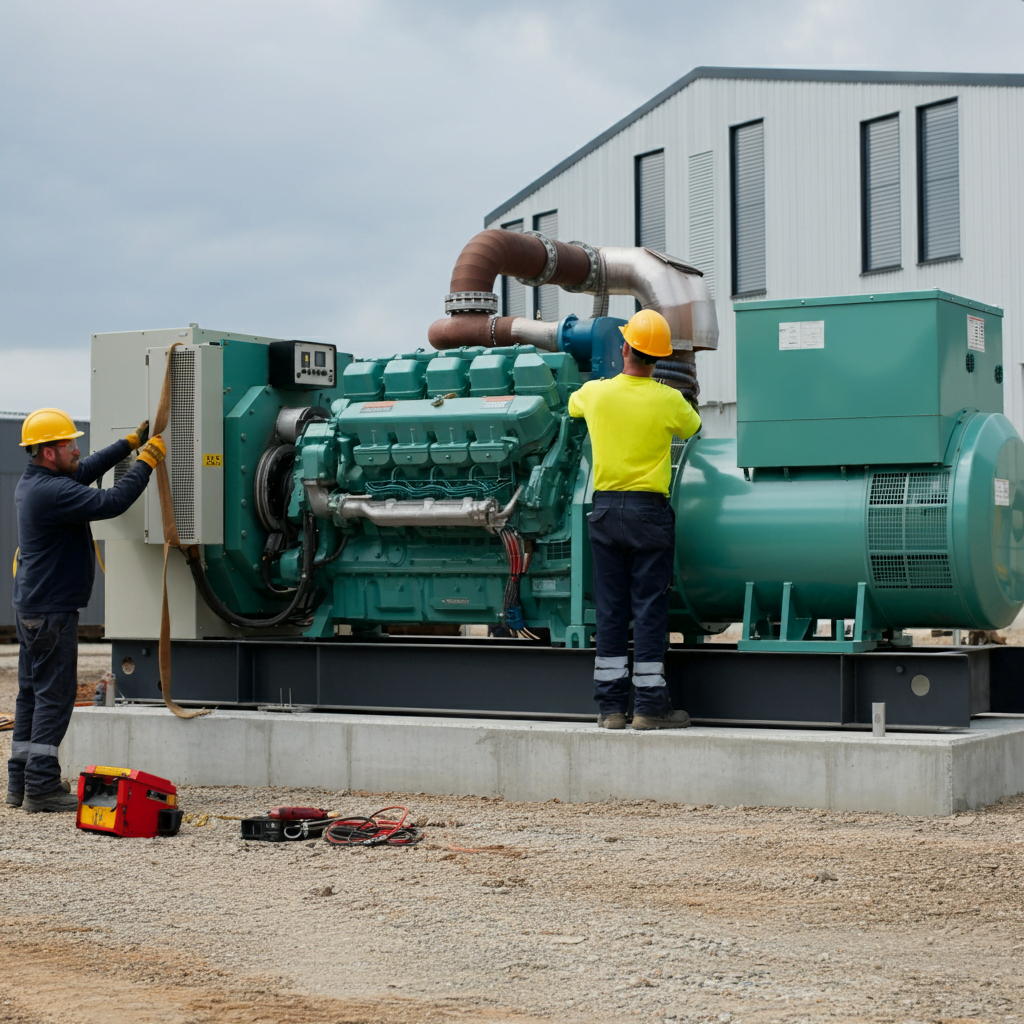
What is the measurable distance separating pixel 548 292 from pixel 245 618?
18572 mm

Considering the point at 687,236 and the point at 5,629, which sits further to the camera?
the point at 687,236

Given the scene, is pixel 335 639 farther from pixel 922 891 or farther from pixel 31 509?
pixel 922 891

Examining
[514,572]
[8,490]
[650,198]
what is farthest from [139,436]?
[650,198]

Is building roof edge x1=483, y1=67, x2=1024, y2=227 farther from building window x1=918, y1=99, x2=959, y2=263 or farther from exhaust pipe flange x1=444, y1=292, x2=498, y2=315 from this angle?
exhaust pipe flange x1=444, y1=292, x2=498, y2=315

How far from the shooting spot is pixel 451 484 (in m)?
8.41

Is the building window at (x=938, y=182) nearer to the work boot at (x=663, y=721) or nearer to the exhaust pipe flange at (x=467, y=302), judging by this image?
the exhaust pipe flange at (x=467, y=302)

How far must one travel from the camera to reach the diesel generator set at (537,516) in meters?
7.51

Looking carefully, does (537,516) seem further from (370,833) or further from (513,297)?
(513,297)

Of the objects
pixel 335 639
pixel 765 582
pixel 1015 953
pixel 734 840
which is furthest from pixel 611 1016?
pixel 335 639

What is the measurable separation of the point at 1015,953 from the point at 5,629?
60.2ft

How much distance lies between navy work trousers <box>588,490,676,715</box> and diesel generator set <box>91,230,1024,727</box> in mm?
348

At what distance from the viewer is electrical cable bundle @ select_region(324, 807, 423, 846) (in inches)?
259

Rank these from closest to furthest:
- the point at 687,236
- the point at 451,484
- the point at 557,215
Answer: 1. the point at 451,484
2. the point at 687,236
3. the point at 557,215

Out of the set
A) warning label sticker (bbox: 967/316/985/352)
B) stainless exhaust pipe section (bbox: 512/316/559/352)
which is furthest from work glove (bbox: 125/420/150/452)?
warning label sticker (bbox: 967/316/985/352)
